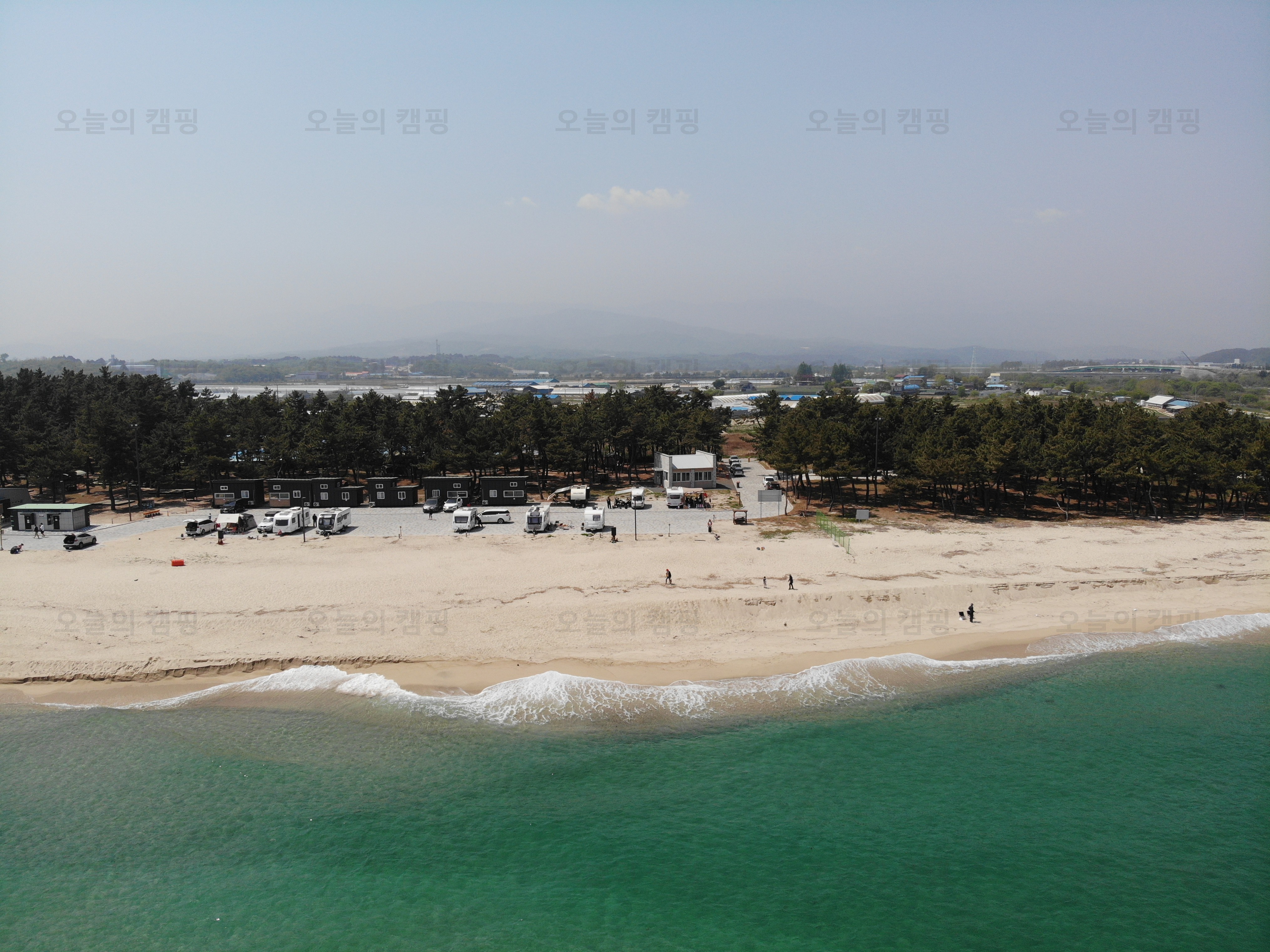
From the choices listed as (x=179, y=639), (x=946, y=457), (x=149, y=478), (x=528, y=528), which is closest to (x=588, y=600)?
(x=528, y=528)

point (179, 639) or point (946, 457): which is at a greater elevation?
point (946, 457)

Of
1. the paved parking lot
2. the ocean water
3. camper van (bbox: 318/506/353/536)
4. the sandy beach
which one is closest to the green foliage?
the paved parking lot

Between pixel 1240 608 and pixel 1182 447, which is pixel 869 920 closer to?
pixel 1240 608

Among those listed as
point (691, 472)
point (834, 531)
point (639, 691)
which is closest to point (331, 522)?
point (639, 691)

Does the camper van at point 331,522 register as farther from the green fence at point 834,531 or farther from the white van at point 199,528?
the green fence at point 834,531

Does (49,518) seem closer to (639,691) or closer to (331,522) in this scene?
(331,522)
